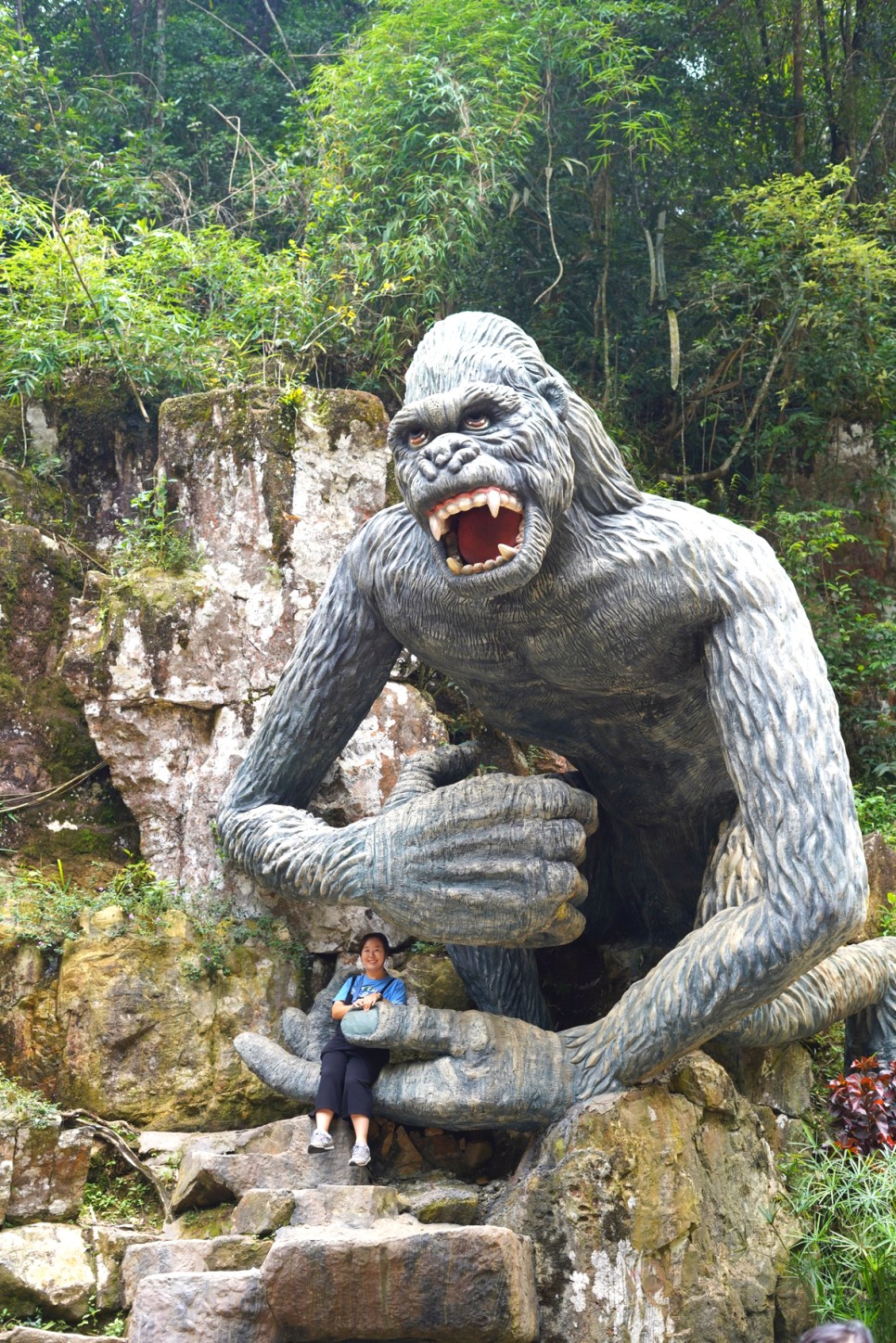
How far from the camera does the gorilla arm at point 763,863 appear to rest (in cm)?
318

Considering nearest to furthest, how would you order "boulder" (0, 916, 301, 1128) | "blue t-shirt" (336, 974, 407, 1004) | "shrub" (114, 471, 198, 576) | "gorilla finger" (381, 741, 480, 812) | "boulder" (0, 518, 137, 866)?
"blue t-shirt" (336, 974, 407, 1004) < "gorilla finger" (381, 741, 480, 812) < "boulder" (0, 916, 301, 1128) < "boulder" (0, 518, 137, 866) < "shrub" (114, 471, 198, 576)

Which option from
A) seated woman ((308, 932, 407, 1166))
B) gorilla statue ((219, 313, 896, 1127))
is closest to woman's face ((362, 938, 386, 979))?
seated woman ((308, 932, 407, 1166))

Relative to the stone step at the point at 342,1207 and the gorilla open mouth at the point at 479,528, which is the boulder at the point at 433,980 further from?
the gorilla open mouth at the point at 479,528

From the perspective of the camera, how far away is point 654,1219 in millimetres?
3178

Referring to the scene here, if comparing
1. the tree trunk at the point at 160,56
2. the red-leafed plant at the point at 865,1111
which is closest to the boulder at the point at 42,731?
the red-leafed plant at the point at 865,1111

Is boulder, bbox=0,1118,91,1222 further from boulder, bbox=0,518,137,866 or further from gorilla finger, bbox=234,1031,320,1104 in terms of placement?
boulder, bbox=0,518,137,866

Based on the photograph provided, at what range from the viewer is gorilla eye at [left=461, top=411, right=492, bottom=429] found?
11.3 feet

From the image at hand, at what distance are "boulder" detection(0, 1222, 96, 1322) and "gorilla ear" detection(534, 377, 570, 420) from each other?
2566 millimetres

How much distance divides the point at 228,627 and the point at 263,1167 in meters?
1.97

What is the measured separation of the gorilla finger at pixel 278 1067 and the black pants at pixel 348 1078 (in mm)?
78

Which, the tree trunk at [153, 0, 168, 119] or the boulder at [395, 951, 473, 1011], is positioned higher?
the tree trunk at [153, 0, 168, 119]

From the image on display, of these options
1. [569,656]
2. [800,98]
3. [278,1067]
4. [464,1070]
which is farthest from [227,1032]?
[800,98]

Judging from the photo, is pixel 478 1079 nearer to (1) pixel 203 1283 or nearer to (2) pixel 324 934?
(1) pixel 203 1283

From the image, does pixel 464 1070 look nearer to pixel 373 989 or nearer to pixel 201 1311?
pixel 373 989
